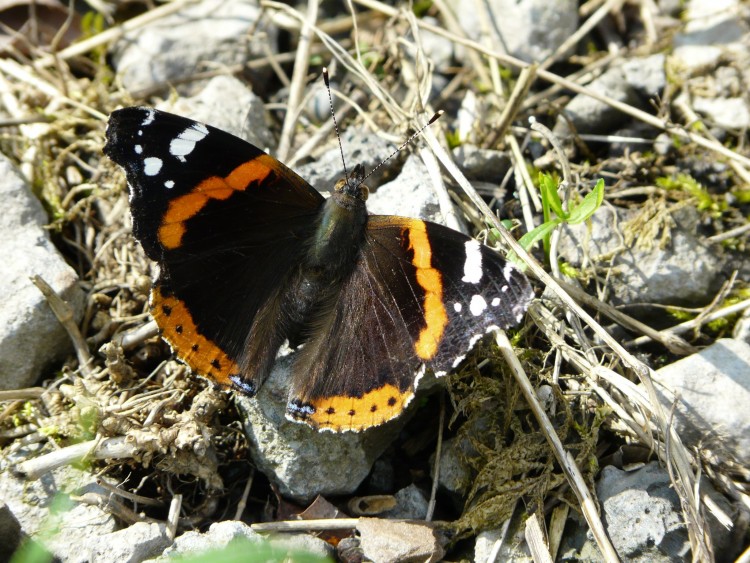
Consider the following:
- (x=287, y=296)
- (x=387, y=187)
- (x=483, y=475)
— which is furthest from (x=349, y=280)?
(x=483, y=475)

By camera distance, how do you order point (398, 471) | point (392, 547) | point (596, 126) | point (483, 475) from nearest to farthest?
point (392, 547) → point (483, 475) → point (398, 471) → point (596, 126)

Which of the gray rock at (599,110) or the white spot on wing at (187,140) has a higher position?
the white spot on wing at (187,140)

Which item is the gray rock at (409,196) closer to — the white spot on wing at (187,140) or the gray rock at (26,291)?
the white spot on wing at (187,140)

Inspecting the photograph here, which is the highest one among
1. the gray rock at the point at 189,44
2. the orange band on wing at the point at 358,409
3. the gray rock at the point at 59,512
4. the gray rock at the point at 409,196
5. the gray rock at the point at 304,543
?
the gray rock at the point at 189,44

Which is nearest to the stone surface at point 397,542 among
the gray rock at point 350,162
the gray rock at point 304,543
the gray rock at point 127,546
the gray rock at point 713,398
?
the gray rock at point 304,543

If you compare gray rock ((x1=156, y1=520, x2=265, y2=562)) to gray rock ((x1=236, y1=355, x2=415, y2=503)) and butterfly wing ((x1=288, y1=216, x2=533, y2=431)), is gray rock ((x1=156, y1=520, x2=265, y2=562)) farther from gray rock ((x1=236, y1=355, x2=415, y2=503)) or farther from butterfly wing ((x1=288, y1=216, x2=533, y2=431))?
butterfly wing ((x1=288, y1=216, x2=533, y2=431))

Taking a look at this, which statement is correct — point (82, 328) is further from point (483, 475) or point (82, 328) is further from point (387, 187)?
point (483, 475)
